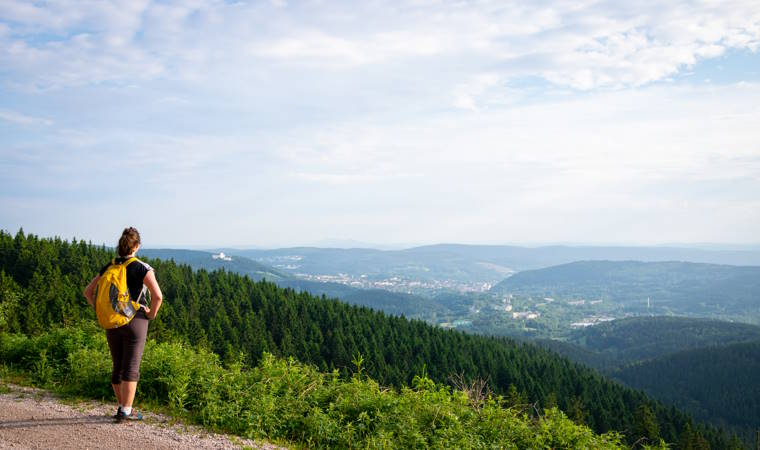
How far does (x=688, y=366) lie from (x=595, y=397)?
328 ft

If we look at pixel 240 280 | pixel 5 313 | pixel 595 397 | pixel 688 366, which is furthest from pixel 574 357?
pixel 5 313

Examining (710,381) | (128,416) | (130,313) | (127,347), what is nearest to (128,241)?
(130,313)

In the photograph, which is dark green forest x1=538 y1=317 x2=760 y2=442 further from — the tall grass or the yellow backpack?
the yellow backpack

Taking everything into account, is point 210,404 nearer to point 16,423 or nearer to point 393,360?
point 16,423

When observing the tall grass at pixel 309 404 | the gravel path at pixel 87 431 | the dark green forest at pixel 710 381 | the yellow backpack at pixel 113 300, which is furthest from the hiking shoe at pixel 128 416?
the dark green forest at pixel 710 381

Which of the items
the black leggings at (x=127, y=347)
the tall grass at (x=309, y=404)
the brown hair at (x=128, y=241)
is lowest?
the tall grass at (x=309, y=404)

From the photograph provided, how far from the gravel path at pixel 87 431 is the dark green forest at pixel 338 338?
203 feet

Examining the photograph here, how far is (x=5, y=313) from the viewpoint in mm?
19172

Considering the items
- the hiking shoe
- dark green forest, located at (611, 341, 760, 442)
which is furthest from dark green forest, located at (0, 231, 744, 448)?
dark green forest, located at (611, 341, 760, 442)

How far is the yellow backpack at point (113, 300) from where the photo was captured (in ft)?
24.3

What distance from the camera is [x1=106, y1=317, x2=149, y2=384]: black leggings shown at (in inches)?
299

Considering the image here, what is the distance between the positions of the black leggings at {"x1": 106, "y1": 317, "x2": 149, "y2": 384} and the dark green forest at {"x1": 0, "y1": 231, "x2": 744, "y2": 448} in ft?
207

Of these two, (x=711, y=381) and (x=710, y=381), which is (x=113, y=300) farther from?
(x=711, y=381)

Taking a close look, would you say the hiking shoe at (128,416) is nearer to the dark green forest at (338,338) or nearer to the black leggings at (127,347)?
the black leggings at (127,347)
